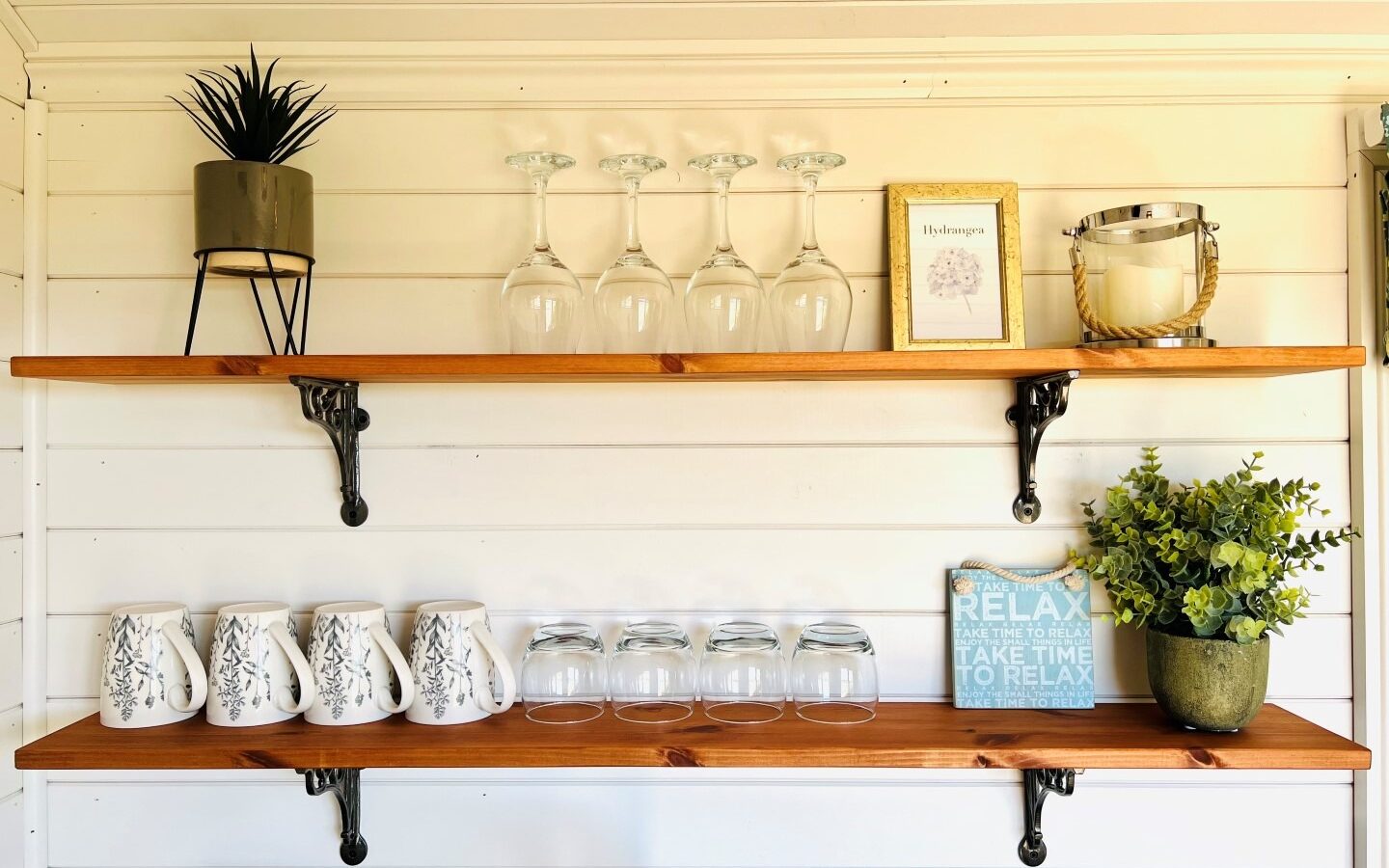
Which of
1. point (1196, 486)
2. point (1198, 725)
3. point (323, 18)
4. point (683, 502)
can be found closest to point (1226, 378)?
point (1196, 486)

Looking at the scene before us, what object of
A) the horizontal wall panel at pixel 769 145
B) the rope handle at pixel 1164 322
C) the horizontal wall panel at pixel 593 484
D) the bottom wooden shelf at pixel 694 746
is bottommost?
the bottom wooden shelf at pixel 694 746

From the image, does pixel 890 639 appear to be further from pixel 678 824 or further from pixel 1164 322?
pixel 1164 322

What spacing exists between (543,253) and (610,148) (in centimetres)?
22

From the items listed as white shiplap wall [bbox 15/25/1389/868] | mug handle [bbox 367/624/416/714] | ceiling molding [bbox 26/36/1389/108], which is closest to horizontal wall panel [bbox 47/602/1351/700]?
white shiplap wall [bbox 15/25/1389/868]

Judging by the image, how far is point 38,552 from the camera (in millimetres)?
1195

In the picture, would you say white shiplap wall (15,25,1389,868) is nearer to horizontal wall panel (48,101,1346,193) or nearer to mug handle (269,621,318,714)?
horizontal wall panel (48,101,1346,193)

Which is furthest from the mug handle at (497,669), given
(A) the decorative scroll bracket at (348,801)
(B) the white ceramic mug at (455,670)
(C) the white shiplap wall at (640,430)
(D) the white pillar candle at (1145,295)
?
(D) the white pillar candle at (1145,295)

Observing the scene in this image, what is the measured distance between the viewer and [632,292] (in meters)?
1.06

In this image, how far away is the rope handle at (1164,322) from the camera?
3.34 ft

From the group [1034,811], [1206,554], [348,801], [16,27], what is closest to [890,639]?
[1034,811]

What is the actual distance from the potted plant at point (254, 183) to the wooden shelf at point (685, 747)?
1.78 feet

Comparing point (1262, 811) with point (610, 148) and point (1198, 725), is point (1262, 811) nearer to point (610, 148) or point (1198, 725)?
point (1198, 725)

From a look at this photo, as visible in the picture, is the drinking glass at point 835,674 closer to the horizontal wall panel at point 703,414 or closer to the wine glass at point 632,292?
the horizontal wall panel at point 703,414

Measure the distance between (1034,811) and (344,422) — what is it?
980 mm
